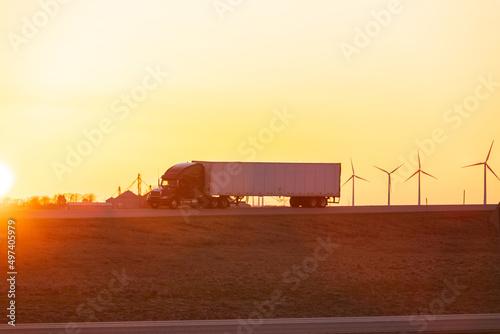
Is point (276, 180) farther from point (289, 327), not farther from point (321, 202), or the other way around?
point (289, 327)

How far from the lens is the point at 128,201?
9556 cm

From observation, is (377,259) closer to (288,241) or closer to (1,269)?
(288,241)

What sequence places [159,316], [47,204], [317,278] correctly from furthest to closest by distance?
[47,204], [317,278], [159,316]

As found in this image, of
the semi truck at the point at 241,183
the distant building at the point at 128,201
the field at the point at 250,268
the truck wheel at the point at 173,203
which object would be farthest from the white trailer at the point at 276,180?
the distant building at the point at 128,201

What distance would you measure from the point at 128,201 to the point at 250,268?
61.6 m

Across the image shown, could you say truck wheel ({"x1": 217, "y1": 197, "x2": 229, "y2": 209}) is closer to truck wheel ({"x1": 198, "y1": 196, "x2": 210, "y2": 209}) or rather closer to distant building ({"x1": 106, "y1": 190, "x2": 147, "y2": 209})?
truck wheel ({"x1": 198, "y1": 196, "x2": 210, "y2": 209})

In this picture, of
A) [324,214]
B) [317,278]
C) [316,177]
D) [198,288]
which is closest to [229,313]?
[198,288]

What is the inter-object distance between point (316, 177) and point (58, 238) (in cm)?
3160

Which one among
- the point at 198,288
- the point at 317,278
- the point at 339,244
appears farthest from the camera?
the point at 339,244

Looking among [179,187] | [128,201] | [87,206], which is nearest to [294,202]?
[179,187]

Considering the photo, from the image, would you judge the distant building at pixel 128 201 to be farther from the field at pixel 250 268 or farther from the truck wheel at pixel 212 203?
the field at pixel 250 268

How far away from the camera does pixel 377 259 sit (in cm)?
4012

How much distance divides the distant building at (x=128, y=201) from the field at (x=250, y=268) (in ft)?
118

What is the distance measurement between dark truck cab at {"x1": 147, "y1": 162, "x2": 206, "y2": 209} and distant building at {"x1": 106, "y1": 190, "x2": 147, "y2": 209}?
2350 centimetres
